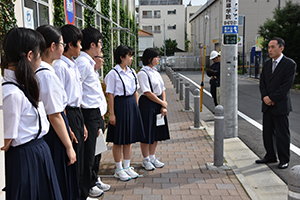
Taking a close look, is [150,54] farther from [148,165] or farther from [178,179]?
[178,179]

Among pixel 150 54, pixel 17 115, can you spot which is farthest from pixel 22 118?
pixel 150 54

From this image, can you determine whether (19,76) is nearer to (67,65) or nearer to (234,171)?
(67,65)

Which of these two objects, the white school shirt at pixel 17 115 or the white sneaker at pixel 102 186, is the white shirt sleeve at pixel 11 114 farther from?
the white sneaker at pixel 102 186

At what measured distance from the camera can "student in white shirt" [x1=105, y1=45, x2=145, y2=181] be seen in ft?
14.0

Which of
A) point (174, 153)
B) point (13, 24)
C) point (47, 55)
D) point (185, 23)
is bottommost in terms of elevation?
point (174, 153)

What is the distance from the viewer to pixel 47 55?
107 inches

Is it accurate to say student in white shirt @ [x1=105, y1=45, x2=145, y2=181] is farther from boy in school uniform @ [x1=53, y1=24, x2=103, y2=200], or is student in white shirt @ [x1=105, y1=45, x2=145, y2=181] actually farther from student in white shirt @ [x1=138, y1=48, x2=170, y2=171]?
boy in school uniform @ [x1=53, y1=24, x2=103, y2=200]

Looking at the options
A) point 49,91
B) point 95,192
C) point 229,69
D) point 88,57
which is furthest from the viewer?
point 229,69

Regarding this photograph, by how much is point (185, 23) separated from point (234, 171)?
75355 mm

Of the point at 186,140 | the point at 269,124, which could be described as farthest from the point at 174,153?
the point at 269,124

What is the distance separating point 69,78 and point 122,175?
6.73 ft

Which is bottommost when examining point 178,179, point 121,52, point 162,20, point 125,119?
point 178,179

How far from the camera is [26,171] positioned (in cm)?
214

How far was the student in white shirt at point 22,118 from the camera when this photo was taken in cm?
205
